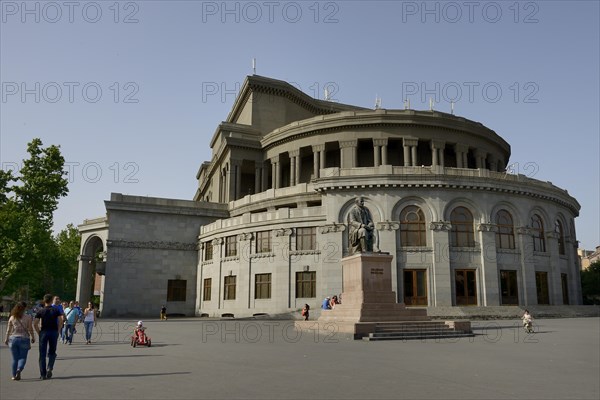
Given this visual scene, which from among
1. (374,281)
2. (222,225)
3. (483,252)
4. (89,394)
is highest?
(222,225)

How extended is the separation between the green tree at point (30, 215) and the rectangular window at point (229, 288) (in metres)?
16.7

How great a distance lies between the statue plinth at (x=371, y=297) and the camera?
69.8 ft

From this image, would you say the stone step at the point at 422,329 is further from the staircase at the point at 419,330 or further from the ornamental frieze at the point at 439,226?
the ornamental frieze at the point at 439,226

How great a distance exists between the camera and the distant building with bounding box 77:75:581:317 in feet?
118

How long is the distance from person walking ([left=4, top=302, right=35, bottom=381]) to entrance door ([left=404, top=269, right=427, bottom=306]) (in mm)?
28330

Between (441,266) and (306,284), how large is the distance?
32.7 feet

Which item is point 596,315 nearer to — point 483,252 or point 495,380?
point 483,252

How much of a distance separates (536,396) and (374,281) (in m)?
13.7

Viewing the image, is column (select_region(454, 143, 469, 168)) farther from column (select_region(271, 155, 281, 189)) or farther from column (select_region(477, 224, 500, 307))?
column (select_region(271, 155, 281, 189))

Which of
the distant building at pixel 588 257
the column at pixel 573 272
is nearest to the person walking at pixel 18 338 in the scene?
the column at pixel 573 272

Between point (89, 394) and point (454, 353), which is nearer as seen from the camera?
point (89, 394)

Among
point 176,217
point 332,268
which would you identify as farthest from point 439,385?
point 176,217

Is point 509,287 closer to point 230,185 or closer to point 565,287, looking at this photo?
point 565,287

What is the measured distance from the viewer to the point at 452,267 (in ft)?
117
